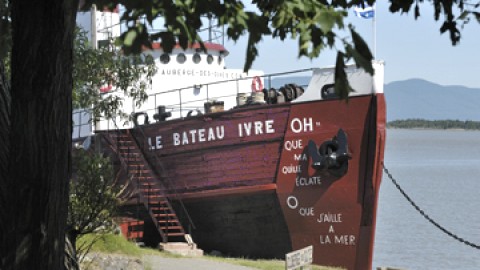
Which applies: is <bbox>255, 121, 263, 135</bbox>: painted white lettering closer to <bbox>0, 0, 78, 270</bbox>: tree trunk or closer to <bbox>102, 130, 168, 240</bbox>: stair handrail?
<bbox>102, 130, 168, 240</bbox>: stair handrail

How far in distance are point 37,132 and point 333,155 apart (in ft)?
40.8

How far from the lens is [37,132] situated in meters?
5.95

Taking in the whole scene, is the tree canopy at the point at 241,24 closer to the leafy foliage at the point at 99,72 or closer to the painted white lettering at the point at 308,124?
the leafy foliage at the point at 99,72

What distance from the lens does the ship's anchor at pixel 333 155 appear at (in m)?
18.0

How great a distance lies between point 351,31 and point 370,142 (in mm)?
13590

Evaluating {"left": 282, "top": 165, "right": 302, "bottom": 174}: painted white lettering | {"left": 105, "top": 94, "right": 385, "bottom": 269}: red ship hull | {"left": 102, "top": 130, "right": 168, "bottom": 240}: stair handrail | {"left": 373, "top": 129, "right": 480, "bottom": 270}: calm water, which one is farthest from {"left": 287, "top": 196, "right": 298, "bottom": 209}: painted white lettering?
{"left": 373, "top": 129, "right": 480, "bottom": 270}: calm water

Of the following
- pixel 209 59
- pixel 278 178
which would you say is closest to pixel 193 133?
pixel 278 178

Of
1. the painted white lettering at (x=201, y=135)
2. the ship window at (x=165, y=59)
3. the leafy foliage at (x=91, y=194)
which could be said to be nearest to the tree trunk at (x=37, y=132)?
the leafy foliage at (x=91, y=194)

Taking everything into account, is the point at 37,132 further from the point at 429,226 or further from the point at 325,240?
the point at 429,226

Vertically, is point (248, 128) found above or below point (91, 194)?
above

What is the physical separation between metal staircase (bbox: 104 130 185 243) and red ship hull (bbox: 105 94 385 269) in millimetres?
280

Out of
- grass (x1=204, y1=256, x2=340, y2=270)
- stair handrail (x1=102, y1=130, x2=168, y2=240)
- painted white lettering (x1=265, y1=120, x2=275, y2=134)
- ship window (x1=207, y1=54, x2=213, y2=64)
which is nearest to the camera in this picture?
grass (x1=204, y1=256, x2=340, y2=270)

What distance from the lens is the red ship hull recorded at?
59.1ft

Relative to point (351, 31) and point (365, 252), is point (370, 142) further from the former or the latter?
point (351, 31)
